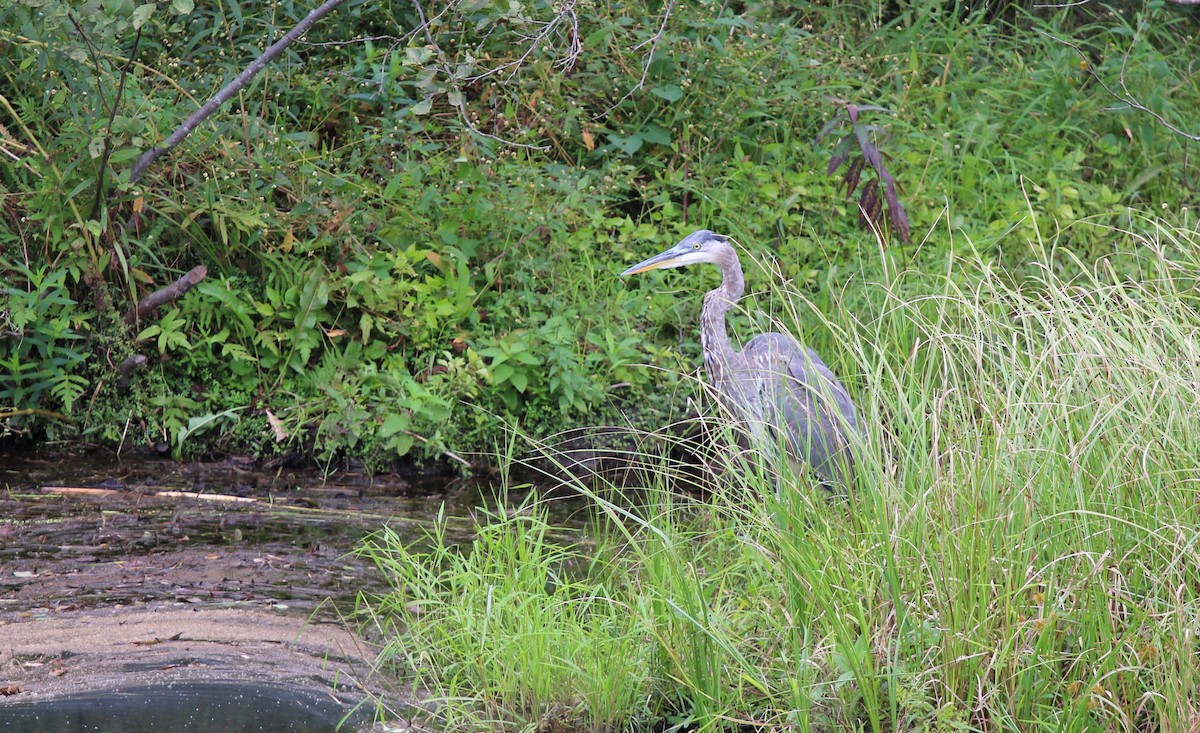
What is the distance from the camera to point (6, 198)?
5246mm

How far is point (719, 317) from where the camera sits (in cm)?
516

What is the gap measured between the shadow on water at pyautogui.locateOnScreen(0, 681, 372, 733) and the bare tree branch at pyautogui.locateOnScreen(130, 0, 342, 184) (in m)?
2.50

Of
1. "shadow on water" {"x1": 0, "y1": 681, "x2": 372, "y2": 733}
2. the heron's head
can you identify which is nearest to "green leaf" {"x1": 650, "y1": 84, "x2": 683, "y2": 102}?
the heron's head

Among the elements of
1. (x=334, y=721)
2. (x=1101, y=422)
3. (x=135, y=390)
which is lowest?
(x=135, y=390)

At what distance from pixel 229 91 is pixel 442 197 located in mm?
1124

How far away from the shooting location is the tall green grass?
2713 millimetres

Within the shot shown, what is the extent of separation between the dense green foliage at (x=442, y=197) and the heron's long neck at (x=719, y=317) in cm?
14

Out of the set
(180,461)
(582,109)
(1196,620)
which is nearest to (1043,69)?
(582,109)

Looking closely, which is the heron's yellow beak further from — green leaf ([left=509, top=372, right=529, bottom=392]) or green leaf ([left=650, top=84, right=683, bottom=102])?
green leaf ([left=650, top=84, right=683, bottom=102])

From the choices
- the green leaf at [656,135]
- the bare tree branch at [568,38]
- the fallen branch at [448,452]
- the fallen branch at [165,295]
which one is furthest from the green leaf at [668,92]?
the fallen branch at [165,295]

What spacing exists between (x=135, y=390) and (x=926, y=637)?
3.55m

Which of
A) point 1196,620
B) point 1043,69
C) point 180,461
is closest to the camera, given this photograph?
point 1196,620

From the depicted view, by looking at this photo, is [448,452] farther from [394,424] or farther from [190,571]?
[190,571]

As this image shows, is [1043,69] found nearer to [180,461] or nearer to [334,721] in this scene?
[180,461]
